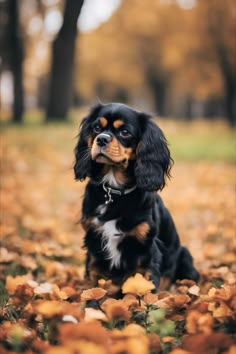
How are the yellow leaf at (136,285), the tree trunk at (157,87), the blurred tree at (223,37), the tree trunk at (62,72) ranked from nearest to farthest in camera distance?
the yellow leaf at (136,285), the tree trunk at (62,72), the blurred tree at (223,37), the tree trunk at (157,87)

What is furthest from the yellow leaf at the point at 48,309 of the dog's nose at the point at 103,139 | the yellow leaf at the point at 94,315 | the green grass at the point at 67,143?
the green grass at the point at 67,143

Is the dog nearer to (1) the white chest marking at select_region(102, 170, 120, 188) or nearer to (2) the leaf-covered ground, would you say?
(1) the white chest marking at select_region(102, 170, 120, 188)

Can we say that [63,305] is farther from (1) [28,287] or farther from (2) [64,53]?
(2) [64,53]

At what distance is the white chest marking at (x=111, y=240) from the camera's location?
121 inches

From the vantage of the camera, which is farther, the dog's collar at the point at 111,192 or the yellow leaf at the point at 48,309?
the dog's collar at the point at 111,192

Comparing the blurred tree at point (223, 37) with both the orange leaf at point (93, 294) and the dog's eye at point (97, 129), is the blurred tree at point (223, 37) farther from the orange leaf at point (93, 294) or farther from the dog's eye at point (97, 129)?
the orange leaf at point (93, 294)

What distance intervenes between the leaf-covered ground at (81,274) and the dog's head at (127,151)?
0.81 meters

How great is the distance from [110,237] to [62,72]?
13101 mm

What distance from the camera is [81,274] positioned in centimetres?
Answer: 373

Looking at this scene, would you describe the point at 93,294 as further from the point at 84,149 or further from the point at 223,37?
the point at 223,37

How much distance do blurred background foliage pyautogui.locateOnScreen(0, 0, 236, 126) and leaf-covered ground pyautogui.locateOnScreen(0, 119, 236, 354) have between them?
17.3 feet

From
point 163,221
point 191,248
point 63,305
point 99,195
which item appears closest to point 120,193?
point 99,195

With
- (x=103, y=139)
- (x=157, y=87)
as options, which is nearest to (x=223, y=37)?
(x=157, y=87)

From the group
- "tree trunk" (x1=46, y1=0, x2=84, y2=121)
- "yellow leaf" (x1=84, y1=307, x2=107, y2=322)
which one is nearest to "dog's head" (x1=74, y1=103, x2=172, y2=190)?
"yellow leaf" (x1=84, y1=307, x2=107, y2=322)
